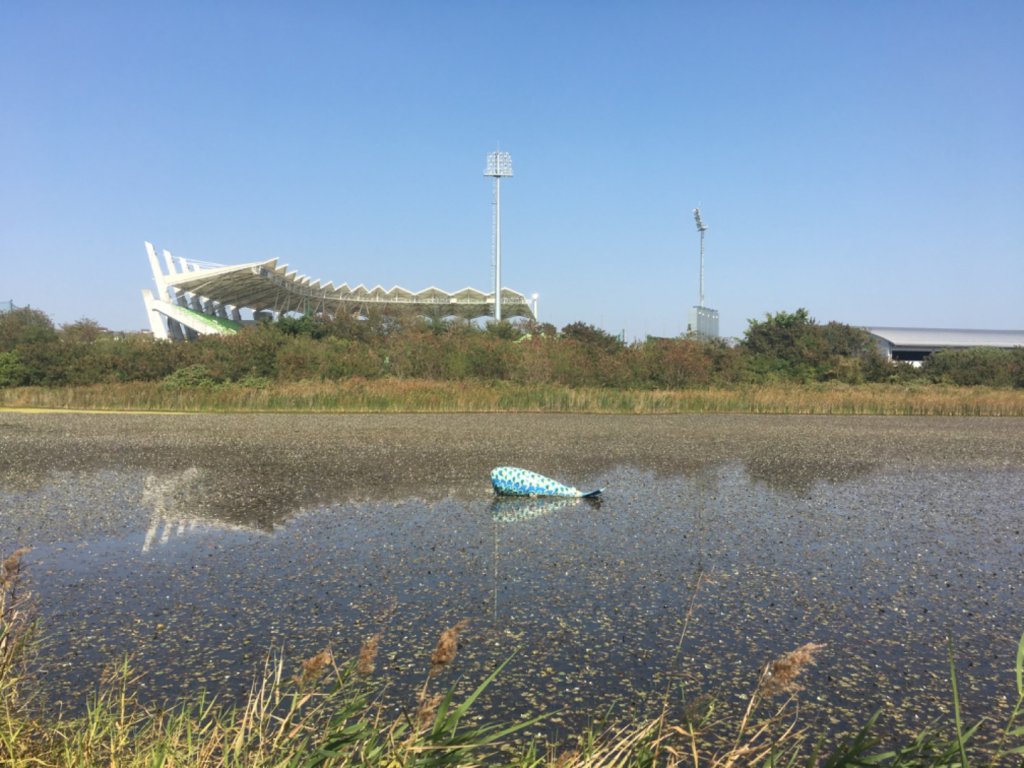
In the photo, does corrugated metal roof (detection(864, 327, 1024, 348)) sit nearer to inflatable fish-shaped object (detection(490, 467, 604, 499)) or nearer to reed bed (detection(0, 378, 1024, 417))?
reed bed (detection(0, 378, 1024, 417))

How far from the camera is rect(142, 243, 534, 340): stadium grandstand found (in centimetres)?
5106

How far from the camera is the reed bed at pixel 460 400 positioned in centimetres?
2261

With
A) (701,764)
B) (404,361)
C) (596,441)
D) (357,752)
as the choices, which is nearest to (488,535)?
(701,764)

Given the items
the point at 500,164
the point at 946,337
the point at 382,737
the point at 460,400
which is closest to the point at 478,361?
the point at 460,400

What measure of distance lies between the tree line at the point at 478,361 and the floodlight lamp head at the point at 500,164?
25225mm

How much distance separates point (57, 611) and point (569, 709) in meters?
3.55

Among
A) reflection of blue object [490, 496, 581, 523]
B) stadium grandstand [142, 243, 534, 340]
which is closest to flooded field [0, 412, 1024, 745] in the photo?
reflection of blue object [490, 496, 581, 523]

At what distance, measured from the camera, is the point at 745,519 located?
8594mm

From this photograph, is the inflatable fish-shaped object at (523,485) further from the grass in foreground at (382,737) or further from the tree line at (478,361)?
the tree line at (478,361)

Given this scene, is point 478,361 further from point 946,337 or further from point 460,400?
point 946,337

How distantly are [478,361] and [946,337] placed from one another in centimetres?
4683

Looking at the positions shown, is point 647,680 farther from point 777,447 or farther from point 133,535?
point 777,447

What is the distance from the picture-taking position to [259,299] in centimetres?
6419

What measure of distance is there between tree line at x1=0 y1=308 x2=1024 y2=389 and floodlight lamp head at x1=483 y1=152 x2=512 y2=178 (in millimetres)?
25225
